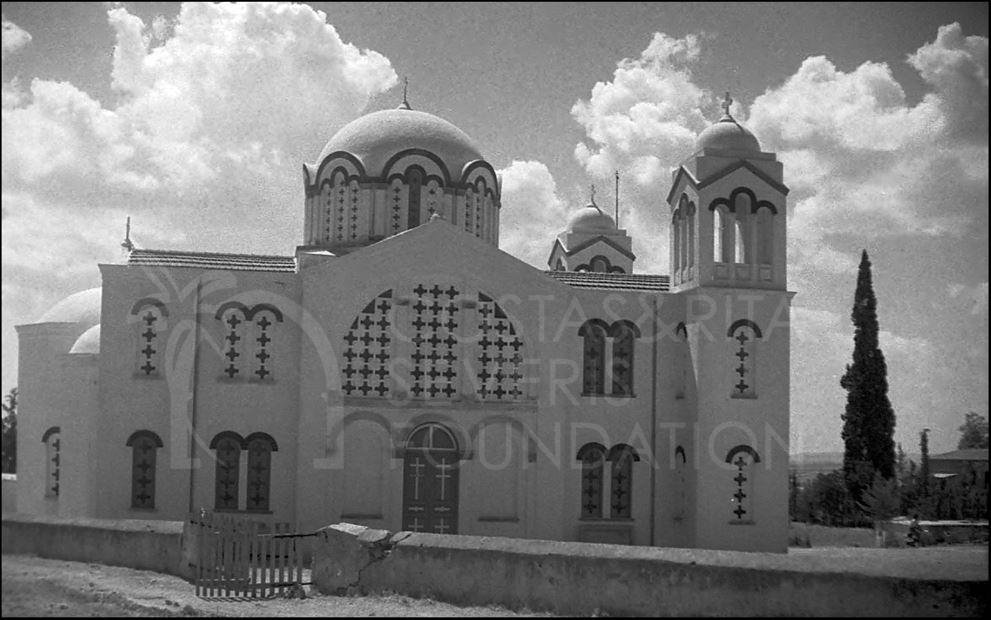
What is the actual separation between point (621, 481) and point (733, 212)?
719 cm

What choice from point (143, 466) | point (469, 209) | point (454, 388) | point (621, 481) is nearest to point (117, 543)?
point (143, 466)

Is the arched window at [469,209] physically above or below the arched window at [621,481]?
above

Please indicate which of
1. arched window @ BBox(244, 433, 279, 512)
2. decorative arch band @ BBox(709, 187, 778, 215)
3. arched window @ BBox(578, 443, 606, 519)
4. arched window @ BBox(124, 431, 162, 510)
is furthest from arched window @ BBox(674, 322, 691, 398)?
arched window @ BBox(124, 431, 162, 510)

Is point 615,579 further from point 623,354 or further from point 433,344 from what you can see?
point 623,354

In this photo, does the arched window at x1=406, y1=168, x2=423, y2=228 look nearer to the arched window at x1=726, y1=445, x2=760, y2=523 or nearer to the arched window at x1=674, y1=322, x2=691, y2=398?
the arched window at x1=674, y1=322, x2=691, y2=398

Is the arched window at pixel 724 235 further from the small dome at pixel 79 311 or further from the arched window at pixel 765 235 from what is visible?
the small dome at pixel 79 311

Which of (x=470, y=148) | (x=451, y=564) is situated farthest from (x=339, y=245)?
(x=451, y=564)

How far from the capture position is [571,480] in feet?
85.4

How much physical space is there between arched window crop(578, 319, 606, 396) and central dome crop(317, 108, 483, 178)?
233 inches

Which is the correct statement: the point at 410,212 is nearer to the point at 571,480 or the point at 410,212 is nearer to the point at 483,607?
the point at 571,480

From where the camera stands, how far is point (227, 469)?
24984 mm

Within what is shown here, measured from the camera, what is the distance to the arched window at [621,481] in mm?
26375

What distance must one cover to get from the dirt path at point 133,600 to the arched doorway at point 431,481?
762 centimetres

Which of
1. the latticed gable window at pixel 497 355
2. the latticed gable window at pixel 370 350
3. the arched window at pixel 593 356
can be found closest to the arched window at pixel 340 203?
the latticed gable window at pixel 370 350
